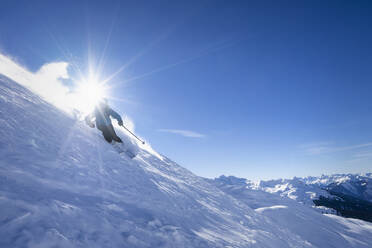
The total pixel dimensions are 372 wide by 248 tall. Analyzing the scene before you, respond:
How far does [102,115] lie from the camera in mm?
11648

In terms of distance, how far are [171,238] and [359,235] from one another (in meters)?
18.6

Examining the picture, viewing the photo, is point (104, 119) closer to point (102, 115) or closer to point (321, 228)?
point (102, 115)

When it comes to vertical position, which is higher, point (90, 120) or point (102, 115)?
point (102, 115)

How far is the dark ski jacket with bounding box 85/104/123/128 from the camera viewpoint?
11.4 m

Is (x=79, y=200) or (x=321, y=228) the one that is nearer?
(x=79, y=200)

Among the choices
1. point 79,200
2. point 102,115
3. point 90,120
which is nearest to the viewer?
point 79,200

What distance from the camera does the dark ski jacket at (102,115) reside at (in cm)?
1139

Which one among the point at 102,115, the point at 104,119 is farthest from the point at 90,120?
the point at 104,119

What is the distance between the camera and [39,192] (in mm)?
3971

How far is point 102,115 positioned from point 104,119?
359mm

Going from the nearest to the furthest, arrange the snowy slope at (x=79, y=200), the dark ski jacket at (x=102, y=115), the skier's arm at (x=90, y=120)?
the snowy slope at (x=79, y=200) → the dark ski jacket at (x=102, y=115) → the skier's arm at (x=90, y=120)

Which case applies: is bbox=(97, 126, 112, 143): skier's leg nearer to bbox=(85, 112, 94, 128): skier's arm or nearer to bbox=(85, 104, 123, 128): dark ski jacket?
bbox=(85, 104, 123, 128): dark ski jacket

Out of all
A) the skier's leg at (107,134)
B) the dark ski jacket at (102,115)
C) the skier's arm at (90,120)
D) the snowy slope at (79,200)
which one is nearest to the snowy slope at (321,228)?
the snowy slope at (79,200)

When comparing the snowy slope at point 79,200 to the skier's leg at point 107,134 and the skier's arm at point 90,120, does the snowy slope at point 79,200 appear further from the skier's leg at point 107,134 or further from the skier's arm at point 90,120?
the skier's arm at point 90,120
